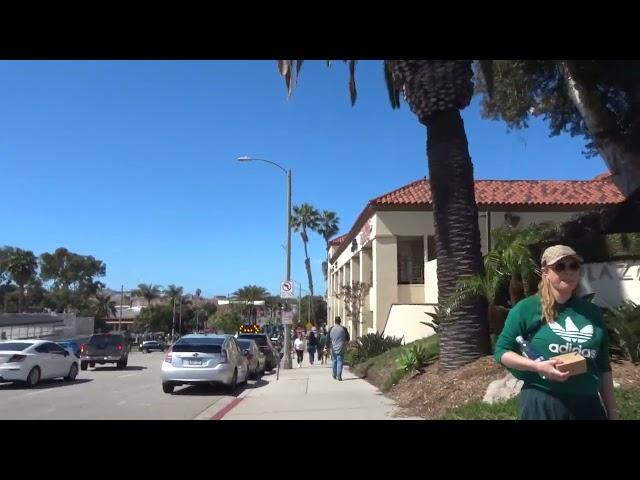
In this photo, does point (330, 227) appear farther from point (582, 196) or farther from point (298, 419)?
point (298, 419)

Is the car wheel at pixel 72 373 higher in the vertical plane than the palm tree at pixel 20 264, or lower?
lower

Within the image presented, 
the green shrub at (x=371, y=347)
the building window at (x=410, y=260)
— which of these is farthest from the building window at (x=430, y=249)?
the green shrub at (x=371, y=347)

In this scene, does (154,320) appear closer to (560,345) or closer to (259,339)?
(259,339)

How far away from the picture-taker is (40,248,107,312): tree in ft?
325

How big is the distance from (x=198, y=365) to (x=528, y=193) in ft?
67.7

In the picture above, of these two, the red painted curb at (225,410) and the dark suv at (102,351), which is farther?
the dark suv at (102,351)

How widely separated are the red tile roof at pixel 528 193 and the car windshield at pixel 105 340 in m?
12.9

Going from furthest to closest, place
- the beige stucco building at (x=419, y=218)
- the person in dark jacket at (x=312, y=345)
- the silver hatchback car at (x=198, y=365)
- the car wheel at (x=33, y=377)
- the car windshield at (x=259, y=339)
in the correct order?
the person in dark jacket at (x=312, y=345) → the beige stucco building at (x=419, y=218) → the car windshield at (x=259, y=339) → the car wheel at (x=33, y=377) → the silver hatchback car at (x=198, y=365)

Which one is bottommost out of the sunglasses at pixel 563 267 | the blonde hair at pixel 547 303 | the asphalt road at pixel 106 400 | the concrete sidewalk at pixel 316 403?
the asphalt road at pixel 106 400

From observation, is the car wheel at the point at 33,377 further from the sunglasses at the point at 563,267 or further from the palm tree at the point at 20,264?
the palm tree at the point at 20,264

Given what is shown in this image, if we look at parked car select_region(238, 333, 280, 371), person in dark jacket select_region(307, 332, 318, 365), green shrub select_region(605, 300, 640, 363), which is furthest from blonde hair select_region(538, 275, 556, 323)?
person in dark jacket select_region(307, 332, 318, 365)

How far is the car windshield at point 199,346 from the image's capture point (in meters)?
16.2
